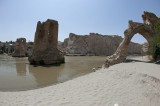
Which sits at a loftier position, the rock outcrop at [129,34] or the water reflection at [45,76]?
the rock outcrop at [129,34]

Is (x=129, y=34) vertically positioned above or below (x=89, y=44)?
below

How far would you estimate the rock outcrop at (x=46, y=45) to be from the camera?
19469mm

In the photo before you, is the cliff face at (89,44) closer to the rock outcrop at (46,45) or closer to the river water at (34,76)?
the rock outcrop at (46,45)

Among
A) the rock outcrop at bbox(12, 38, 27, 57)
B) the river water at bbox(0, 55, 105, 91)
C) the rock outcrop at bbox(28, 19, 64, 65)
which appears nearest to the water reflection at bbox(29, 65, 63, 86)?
Result: the river water at bbox(0, 55, 105, 91)

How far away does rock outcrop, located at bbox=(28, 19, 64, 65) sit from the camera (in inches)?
766

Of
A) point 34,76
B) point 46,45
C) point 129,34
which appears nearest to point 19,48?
point 46,45

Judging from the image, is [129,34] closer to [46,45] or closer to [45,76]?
[45,76]

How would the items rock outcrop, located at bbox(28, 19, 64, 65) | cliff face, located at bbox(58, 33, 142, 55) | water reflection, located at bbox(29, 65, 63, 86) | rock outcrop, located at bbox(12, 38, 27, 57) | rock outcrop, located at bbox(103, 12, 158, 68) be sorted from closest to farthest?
water reflection, located at bbox(29, 65, 63, 86) < rock outcrop, located at bbox(103, 12, 158, 68) < rock outcrop, located at bbox(28, 19, 64, 65) < rock outcrop, located at bbox(12, 38, 27, 57) < cliff face, located at bbox(58, 33, 142, 55)

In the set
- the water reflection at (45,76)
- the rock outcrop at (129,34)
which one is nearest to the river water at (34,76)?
the water reflection at (45,76)

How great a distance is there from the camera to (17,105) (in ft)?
14.0

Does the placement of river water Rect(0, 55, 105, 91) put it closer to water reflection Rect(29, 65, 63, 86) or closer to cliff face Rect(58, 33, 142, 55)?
water reflection Rect(29, 65, 63, 86)

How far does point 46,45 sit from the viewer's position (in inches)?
794

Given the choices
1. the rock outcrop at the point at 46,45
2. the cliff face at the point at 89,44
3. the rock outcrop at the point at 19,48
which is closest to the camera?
the rock outcrop at the point at 46,45

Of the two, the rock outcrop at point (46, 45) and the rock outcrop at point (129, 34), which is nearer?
the rock outcrop at point (129, 34)
